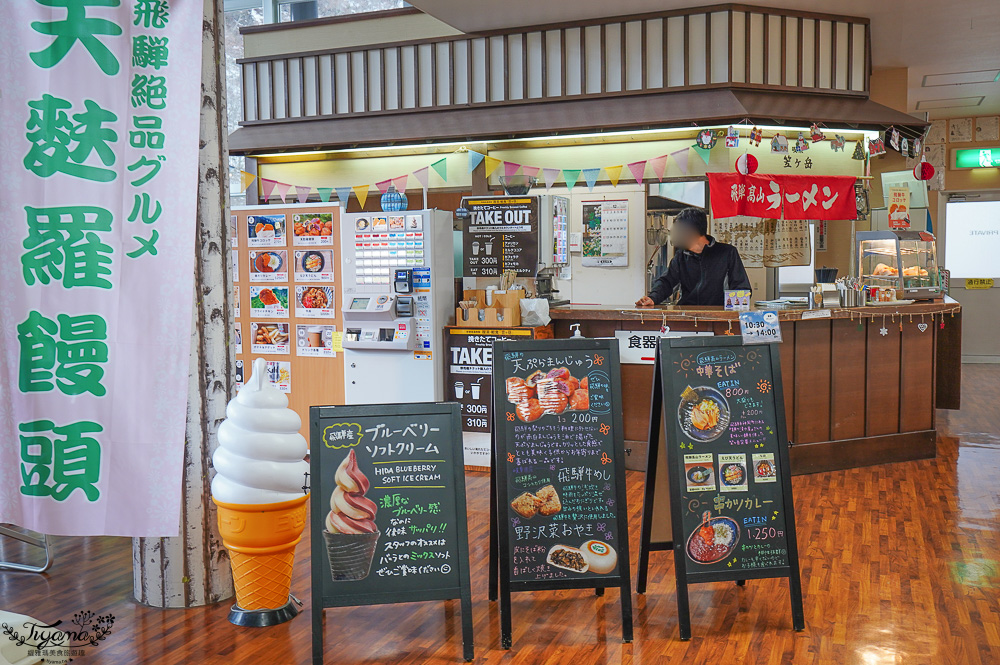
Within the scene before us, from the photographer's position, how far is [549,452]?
11.0 feet

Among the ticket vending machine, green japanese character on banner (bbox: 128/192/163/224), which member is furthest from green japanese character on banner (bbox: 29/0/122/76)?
the ticket vending machine

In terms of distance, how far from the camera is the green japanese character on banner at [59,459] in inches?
109

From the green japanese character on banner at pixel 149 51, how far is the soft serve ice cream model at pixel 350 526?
1.60 metres

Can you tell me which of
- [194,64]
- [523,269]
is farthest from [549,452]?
[523,269]

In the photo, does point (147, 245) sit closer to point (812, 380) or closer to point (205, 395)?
point (205, 395)

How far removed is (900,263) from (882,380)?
3.65ft

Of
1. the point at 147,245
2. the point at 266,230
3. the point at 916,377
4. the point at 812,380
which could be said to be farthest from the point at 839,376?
the point at 147,245

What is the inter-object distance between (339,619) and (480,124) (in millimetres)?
5196

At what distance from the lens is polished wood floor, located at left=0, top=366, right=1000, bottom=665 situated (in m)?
3.14

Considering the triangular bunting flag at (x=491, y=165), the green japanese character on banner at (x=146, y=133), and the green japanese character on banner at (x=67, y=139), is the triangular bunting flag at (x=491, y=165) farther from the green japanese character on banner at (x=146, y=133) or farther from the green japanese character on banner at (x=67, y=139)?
the green japanese character on banner at (x=67, y=139)

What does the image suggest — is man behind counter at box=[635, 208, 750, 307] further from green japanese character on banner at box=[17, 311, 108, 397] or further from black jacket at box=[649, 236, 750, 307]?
green japanese character on banner at box=[17, 311, 108, 397]

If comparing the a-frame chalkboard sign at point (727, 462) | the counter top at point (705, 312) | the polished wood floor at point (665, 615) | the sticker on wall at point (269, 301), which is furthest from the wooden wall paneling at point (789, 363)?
the sticker on wall at point (269, 301)

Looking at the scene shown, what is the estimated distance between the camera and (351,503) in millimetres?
3201

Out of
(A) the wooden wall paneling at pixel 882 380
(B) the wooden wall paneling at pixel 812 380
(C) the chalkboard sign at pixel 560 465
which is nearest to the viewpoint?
(C) the chalkboard sign at pixel 560 465
